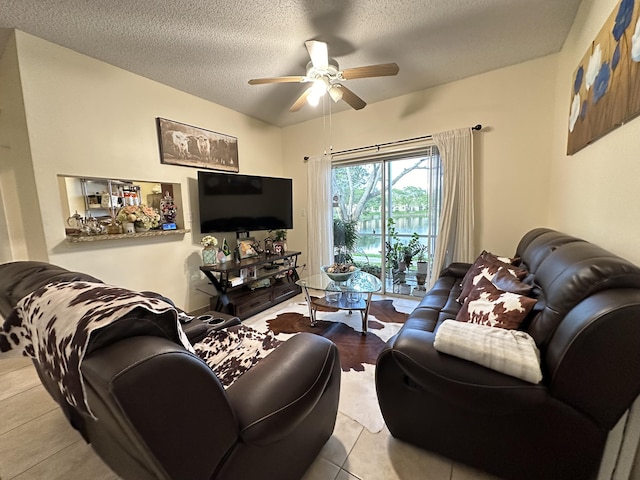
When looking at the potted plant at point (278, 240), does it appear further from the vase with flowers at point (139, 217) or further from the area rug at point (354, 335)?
the vase with flowers at point (139, 217)

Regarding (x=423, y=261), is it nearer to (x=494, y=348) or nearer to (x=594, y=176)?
(x=594, y=176)

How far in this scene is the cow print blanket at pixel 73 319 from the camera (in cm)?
62

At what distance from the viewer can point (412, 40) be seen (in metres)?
2.11

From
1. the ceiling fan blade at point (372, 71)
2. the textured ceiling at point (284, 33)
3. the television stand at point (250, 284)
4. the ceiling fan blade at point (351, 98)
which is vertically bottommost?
the television stand at point (250, 284)

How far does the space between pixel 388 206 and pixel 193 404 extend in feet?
10.6

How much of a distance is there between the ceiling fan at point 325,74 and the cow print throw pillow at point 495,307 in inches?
67.4

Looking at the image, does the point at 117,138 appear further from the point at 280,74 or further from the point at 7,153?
the point at 280,74

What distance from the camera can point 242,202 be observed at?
328 cm

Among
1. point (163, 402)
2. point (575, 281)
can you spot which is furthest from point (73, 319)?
point (575, 281)

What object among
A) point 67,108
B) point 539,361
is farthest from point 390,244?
point 67,108

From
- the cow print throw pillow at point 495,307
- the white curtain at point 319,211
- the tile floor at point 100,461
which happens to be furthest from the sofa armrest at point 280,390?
the white curtain at point 319,211

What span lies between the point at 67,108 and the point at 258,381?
2746mm

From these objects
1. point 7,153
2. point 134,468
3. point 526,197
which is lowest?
point 134,468

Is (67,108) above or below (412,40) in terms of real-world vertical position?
below
